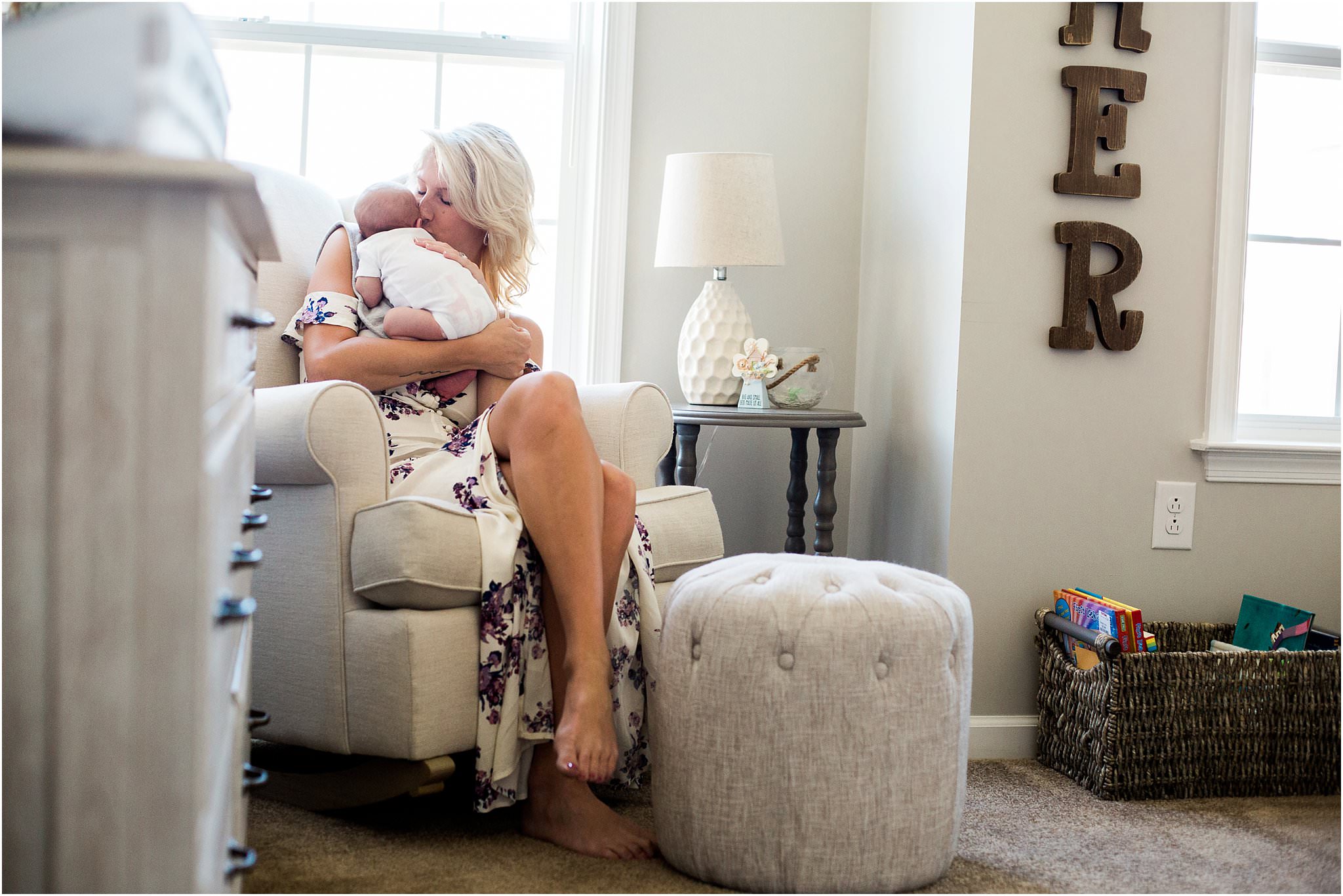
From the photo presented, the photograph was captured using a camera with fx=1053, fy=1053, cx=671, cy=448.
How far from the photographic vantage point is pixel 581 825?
1.41 metres

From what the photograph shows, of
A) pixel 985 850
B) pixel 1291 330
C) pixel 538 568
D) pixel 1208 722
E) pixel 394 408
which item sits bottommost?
pixel 985 850

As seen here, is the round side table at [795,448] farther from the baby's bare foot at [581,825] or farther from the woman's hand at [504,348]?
the baby's bare foot at [581,825]

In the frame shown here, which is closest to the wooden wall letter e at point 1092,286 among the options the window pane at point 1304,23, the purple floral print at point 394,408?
the window pane at point 1304,23

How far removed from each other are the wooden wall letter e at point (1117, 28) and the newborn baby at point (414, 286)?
1152mm

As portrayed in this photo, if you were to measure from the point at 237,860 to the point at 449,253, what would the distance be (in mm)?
1102

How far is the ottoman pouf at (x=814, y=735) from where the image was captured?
4.05 feet

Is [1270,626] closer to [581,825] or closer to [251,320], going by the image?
[581,825]

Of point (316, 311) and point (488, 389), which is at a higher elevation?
point (316, 311)

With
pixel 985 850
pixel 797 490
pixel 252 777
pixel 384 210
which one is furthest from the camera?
pixel 797 490

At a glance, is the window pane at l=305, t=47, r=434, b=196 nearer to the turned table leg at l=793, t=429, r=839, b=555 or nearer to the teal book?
the turned table leg at l=793, t=429, r=839, b=555

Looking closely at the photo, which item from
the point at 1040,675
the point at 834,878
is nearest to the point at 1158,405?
the point at 1040,675

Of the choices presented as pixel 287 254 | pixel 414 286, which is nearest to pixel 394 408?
pixel 414 286

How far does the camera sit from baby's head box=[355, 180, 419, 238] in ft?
5.94

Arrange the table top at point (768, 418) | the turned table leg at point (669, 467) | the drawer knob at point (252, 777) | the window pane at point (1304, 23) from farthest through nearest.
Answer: the turned table leg at point (669, 467) → the window pane at point (1304, 23) → the table top at point (768, 418) → the drawer knob at point (252, 777)
